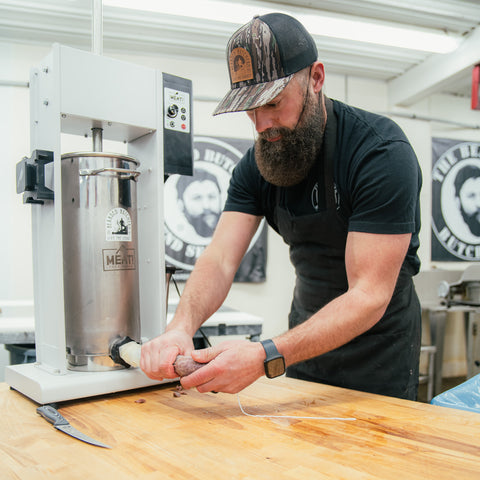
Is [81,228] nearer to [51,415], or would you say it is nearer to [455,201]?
[51,415]

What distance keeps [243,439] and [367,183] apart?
683mm

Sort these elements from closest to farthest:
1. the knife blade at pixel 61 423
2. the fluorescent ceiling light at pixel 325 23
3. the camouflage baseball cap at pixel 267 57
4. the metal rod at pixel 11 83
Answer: the knife blade at pixel 61 423, the camouflage baseball cap at pixel 267 57, the fluorescent ceiling light at pixel 325 23, the metal rod at pixel 11 83

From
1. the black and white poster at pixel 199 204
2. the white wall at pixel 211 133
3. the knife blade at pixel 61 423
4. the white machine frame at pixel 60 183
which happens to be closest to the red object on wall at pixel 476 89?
the white wall at pixel 211 133

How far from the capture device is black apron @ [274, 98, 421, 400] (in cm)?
132

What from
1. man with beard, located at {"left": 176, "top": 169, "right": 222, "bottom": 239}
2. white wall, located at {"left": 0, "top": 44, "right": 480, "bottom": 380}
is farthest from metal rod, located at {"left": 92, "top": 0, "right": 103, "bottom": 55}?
man with beard, located at {"left": 176, "top": 169, "right": 222, "bottom": 239}

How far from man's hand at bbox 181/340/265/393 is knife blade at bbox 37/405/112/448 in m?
0.23

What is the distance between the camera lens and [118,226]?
3.67 ft

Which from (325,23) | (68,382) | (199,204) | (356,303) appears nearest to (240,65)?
(356,303)

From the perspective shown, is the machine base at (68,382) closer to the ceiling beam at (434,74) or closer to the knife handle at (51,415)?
the knife handle at (51,415)

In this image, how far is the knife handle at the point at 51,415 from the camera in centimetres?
86

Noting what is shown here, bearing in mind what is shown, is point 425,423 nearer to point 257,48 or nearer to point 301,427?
point 301,427

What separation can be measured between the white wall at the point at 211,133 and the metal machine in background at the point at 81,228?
9.35 feet

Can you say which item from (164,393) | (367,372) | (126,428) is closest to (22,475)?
(126,428)

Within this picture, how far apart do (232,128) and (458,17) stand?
6.84 ft
